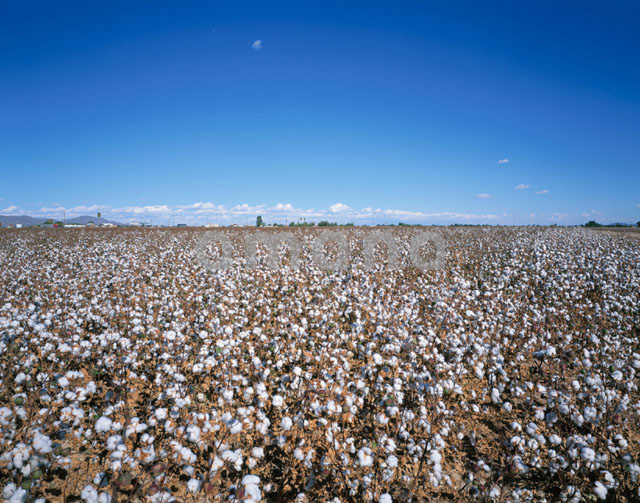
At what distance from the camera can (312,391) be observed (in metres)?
4.18

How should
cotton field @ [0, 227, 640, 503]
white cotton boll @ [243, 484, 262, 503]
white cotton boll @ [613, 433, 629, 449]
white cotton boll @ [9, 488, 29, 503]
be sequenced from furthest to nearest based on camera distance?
white cotton boll @ [613, 433, 629, 449], cotton field @ [0, 227, 640, 503], white cotton boll @ [243, 484, 262, 503], white cotton boll @ [9, 488, 29, 503]

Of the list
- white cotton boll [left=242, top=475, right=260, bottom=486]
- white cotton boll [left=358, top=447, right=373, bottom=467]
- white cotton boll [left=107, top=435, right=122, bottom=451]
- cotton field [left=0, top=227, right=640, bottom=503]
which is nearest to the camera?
white cotton boll [left=242, top=475, right=260, bottom=486]

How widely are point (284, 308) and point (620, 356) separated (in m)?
7.65

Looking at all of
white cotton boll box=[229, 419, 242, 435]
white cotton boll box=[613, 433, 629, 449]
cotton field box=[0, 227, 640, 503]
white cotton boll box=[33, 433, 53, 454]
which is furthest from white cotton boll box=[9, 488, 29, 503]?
white cotton boll box=[613, 433, 629, 449]

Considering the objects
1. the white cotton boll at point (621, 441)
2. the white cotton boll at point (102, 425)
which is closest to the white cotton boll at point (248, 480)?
the white cotton boll at point (102, 425)

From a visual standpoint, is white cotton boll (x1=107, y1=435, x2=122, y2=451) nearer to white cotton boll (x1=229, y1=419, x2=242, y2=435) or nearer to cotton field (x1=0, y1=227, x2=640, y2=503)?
cotton field (x1=0, y1=227, x2=640, y2=503)

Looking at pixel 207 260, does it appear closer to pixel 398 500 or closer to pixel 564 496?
pixel 398 500

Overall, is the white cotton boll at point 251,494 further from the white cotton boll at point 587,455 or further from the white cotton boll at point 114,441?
the white cotton boll at point 587,455

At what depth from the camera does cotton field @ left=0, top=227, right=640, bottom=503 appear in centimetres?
321

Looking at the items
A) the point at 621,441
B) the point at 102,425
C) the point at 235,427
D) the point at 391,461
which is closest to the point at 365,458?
the point at 391,461

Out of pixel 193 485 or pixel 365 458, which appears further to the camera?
pixel 365 458

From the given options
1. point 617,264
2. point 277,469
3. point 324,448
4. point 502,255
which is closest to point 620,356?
point 324,448

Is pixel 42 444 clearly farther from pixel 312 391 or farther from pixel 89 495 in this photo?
pixel 312 391

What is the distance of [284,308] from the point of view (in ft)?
27.2
